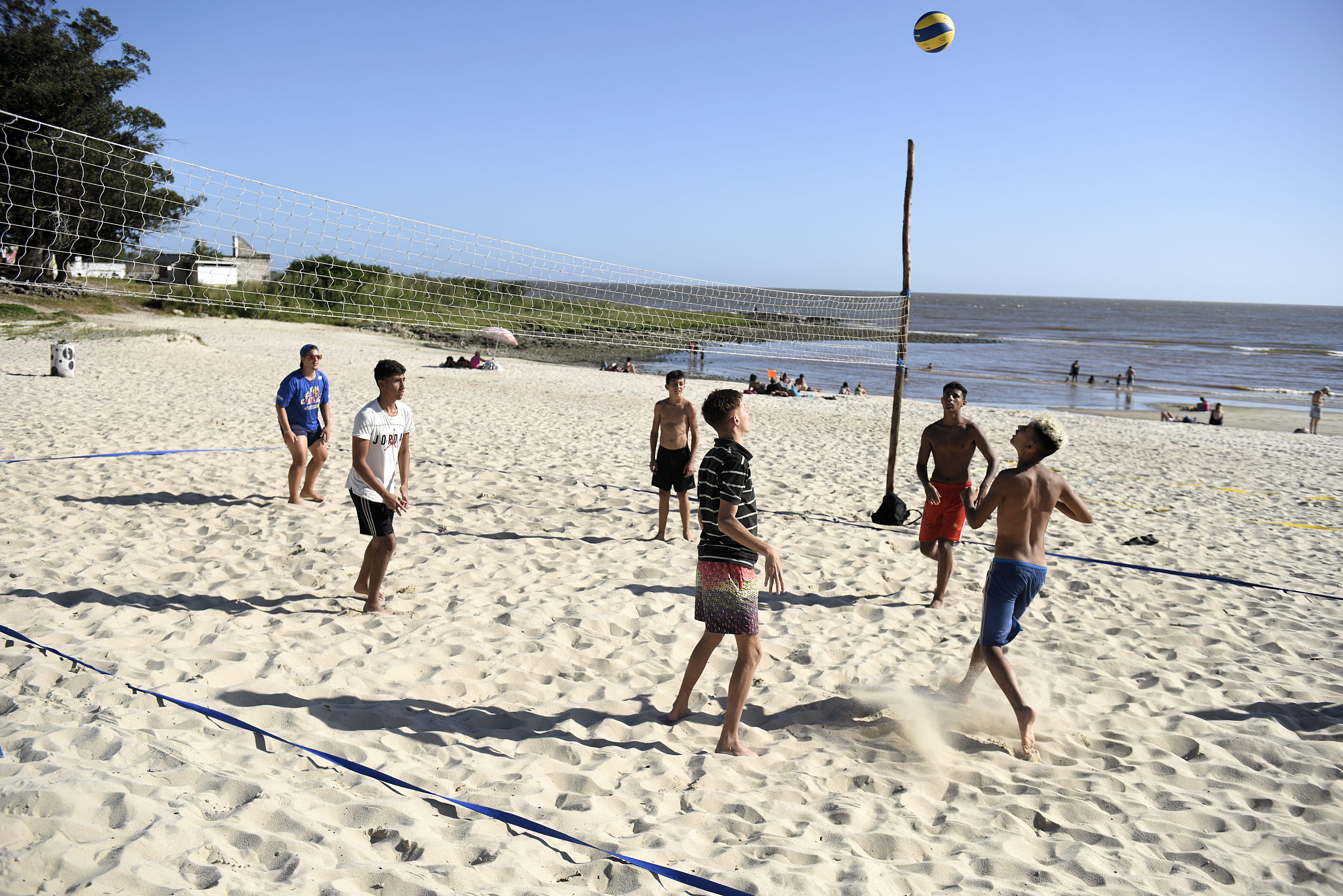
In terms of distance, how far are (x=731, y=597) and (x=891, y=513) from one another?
12.2 ft

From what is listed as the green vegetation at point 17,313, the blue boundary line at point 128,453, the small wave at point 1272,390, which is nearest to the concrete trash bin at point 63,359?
the blue boundary line at point 128,453

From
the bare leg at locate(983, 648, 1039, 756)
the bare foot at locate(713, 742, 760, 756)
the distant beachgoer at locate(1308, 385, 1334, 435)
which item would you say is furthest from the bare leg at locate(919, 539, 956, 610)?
the distant beachgoer at locate(1308, 385, 1334, 435)

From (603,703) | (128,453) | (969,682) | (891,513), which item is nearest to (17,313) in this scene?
(128,453)

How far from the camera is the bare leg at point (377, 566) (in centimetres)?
441

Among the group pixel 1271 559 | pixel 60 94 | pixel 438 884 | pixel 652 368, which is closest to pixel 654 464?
pixel 438 884

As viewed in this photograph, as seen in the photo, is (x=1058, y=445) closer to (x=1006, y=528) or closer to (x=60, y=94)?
(x=1006, y=528)

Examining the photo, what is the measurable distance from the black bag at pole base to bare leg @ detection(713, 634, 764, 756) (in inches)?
141

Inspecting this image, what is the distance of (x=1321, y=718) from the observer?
3.69m

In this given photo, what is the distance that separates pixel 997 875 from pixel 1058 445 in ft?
5.60

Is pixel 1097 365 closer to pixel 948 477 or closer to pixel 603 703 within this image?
pixel 948 477

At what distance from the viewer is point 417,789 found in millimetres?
2750

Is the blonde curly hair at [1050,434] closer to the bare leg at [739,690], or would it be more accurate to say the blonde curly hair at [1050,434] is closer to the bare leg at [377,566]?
the bare leg at [739,690]

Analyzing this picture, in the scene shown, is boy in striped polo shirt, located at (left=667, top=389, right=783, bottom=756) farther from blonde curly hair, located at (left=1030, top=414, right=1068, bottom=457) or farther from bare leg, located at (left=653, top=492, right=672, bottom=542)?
bare leg, located at (left=653, top=492, right=672, bottom=542)

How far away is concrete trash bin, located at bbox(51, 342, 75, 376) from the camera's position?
38.6 feet
